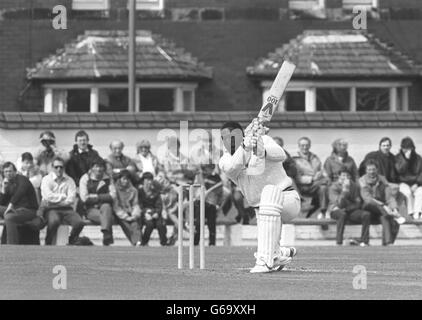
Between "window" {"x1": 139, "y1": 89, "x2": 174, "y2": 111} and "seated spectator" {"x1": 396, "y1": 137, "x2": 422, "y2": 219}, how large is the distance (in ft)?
31.6

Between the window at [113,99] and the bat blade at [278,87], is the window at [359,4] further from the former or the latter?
the bat blade at [278,87]

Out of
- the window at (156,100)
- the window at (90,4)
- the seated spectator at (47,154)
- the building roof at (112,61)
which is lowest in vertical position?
the seated spectator at (47,154)

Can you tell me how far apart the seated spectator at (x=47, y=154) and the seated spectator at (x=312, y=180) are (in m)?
3.82

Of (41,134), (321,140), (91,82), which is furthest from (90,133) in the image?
(91,82)

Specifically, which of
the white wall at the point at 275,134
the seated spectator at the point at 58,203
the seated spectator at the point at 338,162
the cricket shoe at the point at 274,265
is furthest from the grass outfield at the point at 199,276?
the white wall at the point at 275,134

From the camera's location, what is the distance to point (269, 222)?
679 inches

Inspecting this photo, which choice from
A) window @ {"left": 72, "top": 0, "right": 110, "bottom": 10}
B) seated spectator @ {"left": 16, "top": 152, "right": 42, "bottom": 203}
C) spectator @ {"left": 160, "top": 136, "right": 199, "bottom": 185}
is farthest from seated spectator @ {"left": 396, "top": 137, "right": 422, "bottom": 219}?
window @ {"left": 72, "top": 0, "right": 110, "bottom": 10}

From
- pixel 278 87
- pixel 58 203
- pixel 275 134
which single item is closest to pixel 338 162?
pixel 275 134

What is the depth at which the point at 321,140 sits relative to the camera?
29.7m

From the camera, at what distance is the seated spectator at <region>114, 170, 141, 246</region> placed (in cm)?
2598

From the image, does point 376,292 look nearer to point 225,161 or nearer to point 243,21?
point 225,161

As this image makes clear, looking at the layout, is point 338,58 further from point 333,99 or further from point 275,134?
point 275,134

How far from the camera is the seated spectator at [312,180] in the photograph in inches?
1075

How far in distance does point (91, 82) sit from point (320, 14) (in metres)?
5.32
